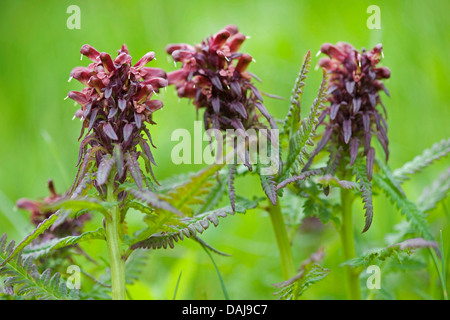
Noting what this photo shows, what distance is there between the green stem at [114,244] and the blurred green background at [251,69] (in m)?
0.99

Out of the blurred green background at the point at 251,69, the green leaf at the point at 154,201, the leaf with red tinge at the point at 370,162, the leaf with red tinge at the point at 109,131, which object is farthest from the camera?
the blurred green background at the point at 251,69

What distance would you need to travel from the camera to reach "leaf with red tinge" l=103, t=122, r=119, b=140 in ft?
6.00

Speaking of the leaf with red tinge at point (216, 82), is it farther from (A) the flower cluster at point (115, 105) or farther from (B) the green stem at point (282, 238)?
(B) the green stem at point (282, 238)

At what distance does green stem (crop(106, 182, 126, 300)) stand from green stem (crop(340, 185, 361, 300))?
109cm

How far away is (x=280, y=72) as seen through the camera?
4855mm

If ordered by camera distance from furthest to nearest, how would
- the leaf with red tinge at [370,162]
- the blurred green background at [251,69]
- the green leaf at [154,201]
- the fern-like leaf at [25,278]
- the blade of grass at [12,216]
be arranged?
the blurred green background at [251,69] → the blade of grass at [12,216] → the leaf with red tinge at [370,162] → the fern-like leaf at [25,278] → the green leaf at [154,201]

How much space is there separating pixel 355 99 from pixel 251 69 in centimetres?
306

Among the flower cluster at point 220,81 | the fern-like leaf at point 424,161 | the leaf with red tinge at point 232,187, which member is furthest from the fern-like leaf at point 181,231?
the fern-like leaf at point 424,161

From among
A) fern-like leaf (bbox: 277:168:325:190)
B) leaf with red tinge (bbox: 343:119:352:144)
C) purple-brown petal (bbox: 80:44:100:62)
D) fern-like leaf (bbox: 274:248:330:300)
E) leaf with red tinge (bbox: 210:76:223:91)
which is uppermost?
purple-brown petal (bbox: 80:44:100:62)

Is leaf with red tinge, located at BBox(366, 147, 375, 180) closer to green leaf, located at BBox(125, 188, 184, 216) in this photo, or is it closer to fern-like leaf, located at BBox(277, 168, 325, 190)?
fern-like leaf, located at BBox(277, 168, 325, 190)

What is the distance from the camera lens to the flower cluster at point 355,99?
7.36ft

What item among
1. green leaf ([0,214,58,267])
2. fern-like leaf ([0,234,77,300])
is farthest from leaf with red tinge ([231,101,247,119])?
fern-like leaf ([0,234,77,300])

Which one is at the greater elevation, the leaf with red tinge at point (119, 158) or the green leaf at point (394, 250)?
the leaf with red tinge at point (119, 158)

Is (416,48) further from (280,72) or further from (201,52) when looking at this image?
(201,52)
